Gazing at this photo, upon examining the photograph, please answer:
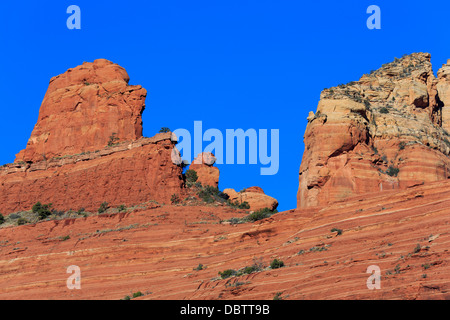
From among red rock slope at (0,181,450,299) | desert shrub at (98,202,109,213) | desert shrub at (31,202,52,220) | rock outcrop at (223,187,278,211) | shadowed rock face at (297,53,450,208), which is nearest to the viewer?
red rock slope at (0,181,450,299)

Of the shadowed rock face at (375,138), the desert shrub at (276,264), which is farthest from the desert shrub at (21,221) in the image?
the desert shrub at (276,264)

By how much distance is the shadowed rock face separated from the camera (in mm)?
61094

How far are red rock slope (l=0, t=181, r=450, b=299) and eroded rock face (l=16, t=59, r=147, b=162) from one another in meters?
13.1

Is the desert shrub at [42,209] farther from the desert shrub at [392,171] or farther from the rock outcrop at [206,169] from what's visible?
the desert shrub at [392,171]

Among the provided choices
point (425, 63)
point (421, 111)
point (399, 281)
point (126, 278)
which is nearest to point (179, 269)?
point (126, 278)

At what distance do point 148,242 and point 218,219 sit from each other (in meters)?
6.89

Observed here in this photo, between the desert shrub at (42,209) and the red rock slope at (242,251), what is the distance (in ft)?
12.0

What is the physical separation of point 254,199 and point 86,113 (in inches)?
747

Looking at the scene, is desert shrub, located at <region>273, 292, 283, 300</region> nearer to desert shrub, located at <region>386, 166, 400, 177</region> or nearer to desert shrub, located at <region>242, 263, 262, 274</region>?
desert shrub, located at <region>242, 263, 262, 274</region>

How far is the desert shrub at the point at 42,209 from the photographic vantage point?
71.1 m

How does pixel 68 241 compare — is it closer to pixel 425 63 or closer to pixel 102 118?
pixel 102 118

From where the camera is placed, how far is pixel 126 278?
54375 millimetres

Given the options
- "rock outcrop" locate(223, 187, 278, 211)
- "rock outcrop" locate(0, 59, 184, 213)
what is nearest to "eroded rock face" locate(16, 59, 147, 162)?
"rock outcrop" locate(0, 59, 184, 213)
